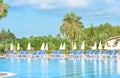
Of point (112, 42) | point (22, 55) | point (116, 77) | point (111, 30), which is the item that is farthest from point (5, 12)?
point (111, 30)

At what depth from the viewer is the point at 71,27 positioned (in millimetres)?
55000

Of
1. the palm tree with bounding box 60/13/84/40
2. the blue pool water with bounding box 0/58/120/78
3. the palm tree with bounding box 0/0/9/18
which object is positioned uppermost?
the palm tree with bounding box 60/13/84/40

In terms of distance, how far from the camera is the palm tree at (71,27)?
54.2 m

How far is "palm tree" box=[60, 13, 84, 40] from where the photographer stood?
54.2 meters

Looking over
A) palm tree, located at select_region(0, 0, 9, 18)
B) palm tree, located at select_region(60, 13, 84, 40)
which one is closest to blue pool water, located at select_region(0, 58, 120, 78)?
palm tree, located at select_region(0, 0, 9, 18)

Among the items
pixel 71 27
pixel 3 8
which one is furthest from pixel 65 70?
pixel 71 27

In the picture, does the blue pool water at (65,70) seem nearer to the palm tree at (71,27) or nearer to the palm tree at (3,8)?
the palm tree at (3,8)

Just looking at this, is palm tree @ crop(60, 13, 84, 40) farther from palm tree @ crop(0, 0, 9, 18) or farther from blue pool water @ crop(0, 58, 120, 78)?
palm tree @ crop(0, 0, 9, 18)

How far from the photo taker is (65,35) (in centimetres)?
5575

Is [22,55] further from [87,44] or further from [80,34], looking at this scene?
[80,34]

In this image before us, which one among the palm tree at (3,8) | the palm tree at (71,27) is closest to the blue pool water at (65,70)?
the palm tree at (3,8)

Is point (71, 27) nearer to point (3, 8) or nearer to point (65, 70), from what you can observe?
point (3, 8)

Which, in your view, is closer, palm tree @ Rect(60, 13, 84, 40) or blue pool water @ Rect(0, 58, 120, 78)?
blue pool water @ Rect(0, 58, 120, 78)

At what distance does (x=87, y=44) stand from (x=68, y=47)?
2.95 metres
